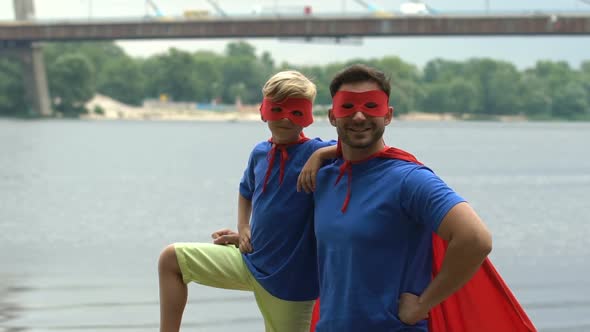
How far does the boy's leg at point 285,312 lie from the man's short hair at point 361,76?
0.90 meters

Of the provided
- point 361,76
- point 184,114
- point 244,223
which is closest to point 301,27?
point 184,114

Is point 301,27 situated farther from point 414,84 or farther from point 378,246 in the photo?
point 378,246

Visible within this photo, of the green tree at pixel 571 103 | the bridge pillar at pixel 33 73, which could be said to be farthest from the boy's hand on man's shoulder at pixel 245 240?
the green tree at pixel 571 103

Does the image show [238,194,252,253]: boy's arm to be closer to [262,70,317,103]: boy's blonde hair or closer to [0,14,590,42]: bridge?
[262,70,317,103]: boy's blonde hair

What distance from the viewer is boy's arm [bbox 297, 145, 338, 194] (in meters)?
3.31

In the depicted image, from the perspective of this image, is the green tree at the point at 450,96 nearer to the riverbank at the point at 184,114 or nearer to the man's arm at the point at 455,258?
the riverbank at the point at 184,114

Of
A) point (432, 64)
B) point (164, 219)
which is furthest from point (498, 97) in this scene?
point (164, 219)

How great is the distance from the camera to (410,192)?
2.94 m

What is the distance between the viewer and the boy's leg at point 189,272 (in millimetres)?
3820

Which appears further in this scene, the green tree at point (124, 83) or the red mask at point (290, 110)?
the green tree at point (124, 83)

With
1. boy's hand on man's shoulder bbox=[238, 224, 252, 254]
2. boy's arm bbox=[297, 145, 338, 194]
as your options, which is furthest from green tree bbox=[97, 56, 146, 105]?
boy's arm bbox=[297, 145, 338, 194]

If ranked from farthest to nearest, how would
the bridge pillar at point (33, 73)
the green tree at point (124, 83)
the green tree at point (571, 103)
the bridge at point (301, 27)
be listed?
the green tree at point (124, 83) < the green tree at point (571, 103) < the bridge pillar at point (33, 73) < the bridge at point (301, 27)

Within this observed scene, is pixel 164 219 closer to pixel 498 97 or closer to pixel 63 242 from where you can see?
pixel 63 242

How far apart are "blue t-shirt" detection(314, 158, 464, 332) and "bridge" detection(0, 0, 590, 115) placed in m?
65.9
